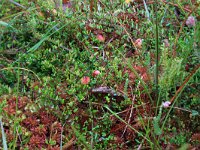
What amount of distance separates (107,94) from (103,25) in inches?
20.7

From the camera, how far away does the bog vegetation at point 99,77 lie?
4.66 ft

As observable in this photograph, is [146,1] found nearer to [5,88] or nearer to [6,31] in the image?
[6,31]

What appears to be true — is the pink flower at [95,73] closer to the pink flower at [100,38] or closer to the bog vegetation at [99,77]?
the bog vegetation at [99,77]

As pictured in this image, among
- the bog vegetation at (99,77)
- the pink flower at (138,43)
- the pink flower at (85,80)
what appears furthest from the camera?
the pink flower at (138,43)

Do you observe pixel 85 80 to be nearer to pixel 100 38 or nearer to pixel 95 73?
pixel 95 73

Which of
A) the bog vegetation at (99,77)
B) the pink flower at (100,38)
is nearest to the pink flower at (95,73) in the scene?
the bog vegetation at (99,77)

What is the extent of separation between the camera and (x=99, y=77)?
1649 millimetres

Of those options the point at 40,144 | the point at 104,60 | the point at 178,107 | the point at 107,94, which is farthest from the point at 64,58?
the point at 178,107

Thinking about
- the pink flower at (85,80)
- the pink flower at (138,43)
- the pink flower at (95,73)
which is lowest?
the pink flower at (85,80)

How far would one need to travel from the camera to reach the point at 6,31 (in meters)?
1.92

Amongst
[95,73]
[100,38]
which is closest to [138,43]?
[100,38]

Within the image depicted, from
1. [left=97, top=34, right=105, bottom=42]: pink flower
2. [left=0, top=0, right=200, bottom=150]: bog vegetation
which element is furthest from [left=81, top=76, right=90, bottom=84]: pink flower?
[left=97, top=34, right=105, bottom=42]: pink flower

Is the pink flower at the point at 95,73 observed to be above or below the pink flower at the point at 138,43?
below

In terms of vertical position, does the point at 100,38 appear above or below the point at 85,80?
above
